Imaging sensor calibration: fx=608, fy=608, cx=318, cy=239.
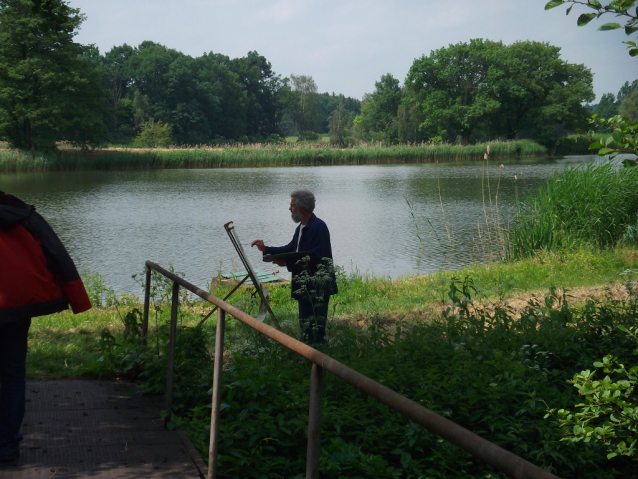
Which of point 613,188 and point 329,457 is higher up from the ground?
point 613,188

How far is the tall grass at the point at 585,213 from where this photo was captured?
1105 cm

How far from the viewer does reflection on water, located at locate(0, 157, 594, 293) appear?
12820mm

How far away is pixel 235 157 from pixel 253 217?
87.2 ft

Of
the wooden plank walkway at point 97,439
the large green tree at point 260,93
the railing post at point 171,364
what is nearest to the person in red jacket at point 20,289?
the wooden plank walkway at point 97,439

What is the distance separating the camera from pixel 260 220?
18.3 metres

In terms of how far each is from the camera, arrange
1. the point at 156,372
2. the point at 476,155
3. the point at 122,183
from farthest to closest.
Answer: the point at 476,155 < the point at 122,183 < the point at 156,372

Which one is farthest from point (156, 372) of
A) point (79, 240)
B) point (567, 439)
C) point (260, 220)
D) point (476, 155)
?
point (476, 155)

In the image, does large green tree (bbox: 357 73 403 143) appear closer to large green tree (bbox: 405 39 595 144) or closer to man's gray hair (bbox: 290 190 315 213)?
large green tree (bbox: 405 39 595 144)

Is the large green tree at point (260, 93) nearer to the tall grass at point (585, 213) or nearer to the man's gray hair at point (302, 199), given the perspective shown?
the tall grass at point (585, 213)

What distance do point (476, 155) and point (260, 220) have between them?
35.8 metres

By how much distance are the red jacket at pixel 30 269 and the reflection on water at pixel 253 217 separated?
7.36m

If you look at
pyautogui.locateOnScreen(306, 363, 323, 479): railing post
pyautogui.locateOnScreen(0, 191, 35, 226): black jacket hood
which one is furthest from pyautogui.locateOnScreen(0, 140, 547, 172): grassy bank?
pyautogui.locateOnScreen(306, 363, 323, 479): railing post

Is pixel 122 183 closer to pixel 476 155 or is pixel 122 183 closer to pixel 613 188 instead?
pixel 613 188

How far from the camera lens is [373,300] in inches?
345
